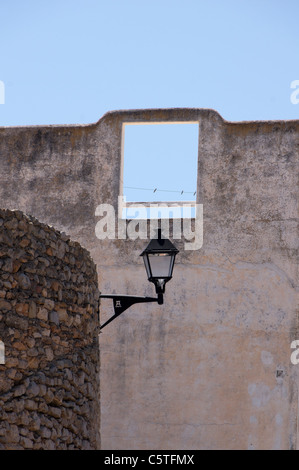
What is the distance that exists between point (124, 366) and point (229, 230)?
6.73 ft

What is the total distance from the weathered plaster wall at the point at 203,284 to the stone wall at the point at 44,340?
3.45 metres

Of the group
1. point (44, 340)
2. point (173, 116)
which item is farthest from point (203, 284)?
point (44, 340)

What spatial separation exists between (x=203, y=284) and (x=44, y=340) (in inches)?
196

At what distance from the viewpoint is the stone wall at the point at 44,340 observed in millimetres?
6391

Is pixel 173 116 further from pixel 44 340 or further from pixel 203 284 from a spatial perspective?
pixel 44 340

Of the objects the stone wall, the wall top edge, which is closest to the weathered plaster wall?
the wall top edge

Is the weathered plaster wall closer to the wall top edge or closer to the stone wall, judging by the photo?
the wall top edge

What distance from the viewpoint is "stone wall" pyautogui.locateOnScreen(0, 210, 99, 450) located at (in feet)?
21.0

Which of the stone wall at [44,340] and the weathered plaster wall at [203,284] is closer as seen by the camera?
the stone wall at [44,340]

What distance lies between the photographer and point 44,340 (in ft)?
22.5

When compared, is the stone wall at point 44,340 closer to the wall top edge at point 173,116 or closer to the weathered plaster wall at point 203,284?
the weathered plaster wall at point 203,284

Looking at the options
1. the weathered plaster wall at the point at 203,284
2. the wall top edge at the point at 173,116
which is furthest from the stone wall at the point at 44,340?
the wall top edge at the point at 173,116
